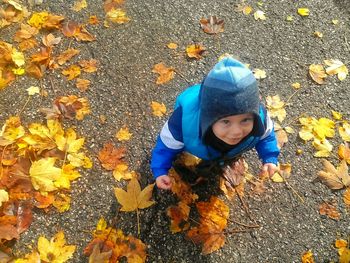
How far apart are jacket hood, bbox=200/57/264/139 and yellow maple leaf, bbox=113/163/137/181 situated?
866mm

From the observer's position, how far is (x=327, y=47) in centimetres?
286

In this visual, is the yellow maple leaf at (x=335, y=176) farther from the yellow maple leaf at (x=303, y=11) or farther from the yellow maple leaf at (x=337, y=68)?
the yellow maple leaf at (x=303, y=11)

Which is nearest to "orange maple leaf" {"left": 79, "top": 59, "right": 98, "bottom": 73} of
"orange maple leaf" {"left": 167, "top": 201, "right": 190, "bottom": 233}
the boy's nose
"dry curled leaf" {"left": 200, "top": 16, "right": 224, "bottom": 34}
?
"dry curled leaf" {"left": 200, "top": 16, "right": 224, "bottom": 34}

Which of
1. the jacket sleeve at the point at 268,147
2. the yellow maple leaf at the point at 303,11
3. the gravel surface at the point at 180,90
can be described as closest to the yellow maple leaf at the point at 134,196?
the gravel surface at the point at 180,90

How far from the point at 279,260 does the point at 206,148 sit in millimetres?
778

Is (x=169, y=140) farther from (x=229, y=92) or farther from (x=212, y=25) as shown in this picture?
(x=212, y=25)

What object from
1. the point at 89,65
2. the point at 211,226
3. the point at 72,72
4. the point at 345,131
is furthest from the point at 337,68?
the point at 72,72

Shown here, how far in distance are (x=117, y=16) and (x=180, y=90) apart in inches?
32.6

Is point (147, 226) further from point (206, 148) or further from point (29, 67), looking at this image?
point (29, 67)

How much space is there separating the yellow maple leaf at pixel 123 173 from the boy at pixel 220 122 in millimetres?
329

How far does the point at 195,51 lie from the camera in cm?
276

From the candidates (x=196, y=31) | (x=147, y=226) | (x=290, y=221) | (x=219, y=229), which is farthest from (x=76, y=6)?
(x=290, y=221)

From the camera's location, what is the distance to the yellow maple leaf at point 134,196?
2.11 meters

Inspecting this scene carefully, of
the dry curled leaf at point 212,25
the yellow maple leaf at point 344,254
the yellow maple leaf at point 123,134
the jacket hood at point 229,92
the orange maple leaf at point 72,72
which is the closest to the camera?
the jacket hood at point 229,92
